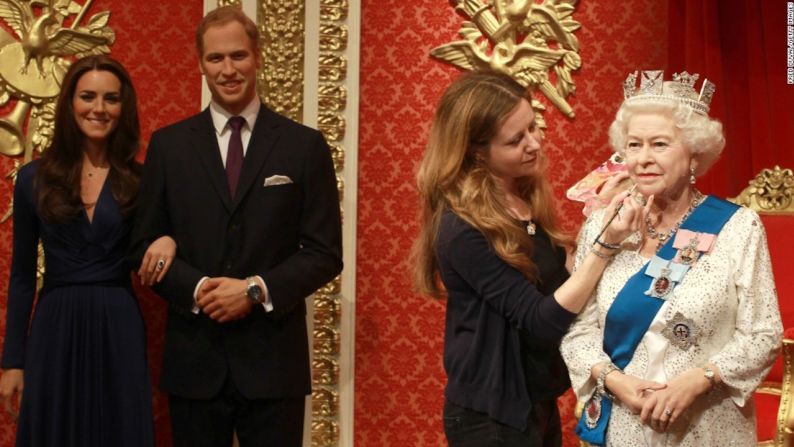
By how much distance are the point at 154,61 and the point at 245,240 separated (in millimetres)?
1431

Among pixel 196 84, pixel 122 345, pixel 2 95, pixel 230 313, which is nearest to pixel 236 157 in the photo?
pixel 230 313

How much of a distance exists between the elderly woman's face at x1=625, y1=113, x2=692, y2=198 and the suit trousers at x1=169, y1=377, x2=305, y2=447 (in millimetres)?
1333

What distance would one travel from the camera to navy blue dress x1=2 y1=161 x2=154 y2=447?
3.54m

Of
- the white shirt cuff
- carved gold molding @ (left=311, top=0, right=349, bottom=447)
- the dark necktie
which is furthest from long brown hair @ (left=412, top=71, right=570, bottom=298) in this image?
carved gold molding @ (left=311, top=0, right=349, bottom=447)

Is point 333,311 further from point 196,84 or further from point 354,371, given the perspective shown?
point 196,84

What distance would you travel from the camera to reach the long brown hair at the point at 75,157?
355 cm

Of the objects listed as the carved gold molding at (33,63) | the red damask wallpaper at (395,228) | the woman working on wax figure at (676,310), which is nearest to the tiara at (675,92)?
the woman working on wax figure at (676,310)

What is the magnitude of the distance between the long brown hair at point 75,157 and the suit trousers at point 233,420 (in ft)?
2.40

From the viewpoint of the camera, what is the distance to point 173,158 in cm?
336

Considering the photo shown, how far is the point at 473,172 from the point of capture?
2732 millimetres

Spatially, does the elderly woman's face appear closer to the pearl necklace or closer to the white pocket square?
the pearl necklace

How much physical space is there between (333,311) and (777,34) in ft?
6.76

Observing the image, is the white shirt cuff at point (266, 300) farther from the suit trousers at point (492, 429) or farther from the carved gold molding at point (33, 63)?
the carved gold molding at point (33, 63)

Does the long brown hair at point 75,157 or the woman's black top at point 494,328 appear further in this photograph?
the long brown hair at point 75,157
